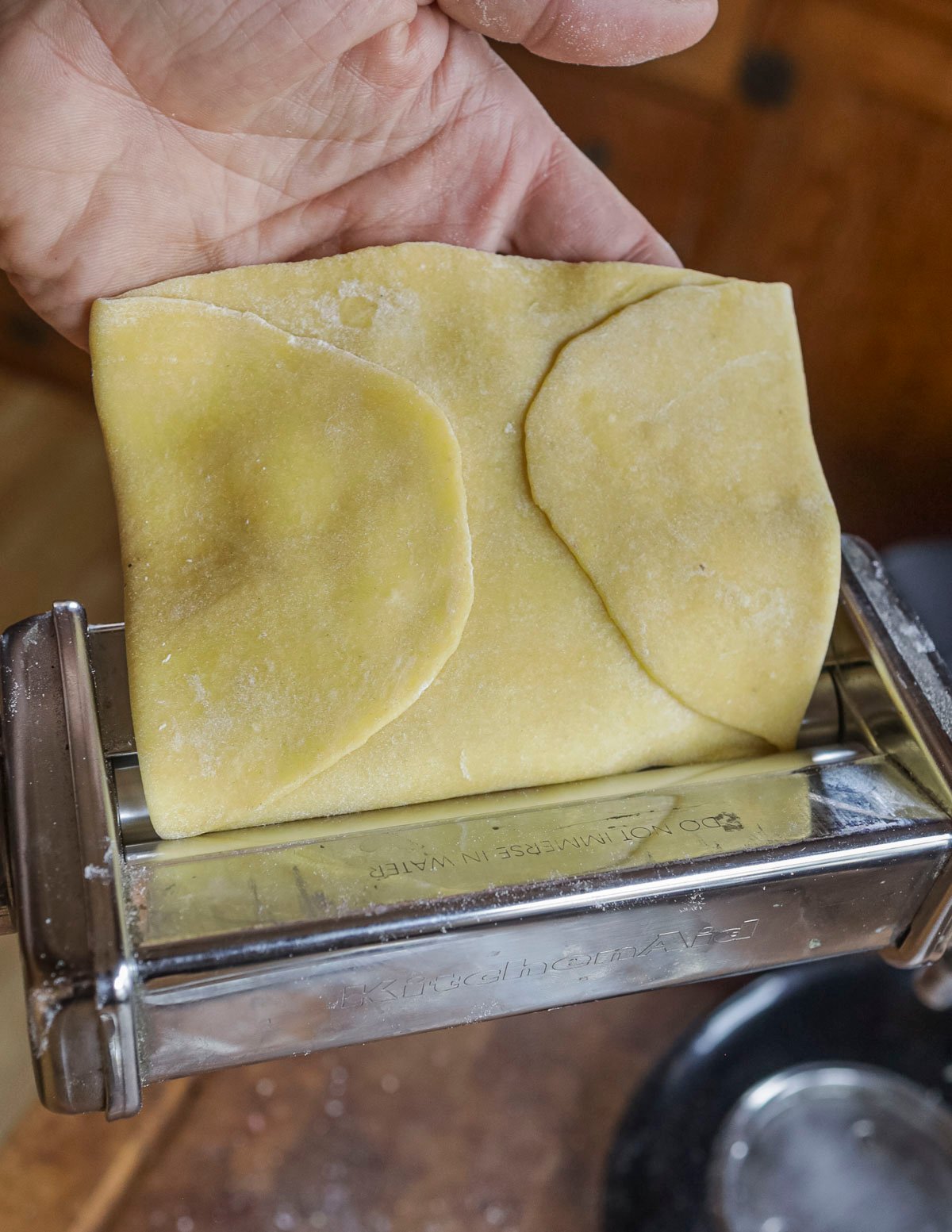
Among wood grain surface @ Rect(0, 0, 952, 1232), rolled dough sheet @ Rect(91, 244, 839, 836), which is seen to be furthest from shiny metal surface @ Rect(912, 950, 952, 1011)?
wood grain surface @ Rect(0, 0, 952, 1232)

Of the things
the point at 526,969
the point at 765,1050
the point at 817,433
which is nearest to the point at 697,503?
the point at 526,969

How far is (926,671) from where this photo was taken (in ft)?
2.01

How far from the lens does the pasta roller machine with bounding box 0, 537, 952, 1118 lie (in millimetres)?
460

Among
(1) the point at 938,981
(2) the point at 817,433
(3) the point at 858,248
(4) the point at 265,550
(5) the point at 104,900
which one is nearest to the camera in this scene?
(5) the point at 104,900

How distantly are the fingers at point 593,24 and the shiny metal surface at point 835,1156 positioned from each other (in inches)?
35.9

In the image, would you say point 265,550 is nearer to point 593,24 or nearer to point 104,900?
point 104,900

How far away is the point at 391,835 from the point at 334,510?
0.63ft

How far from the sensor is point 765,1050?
40.1 inches

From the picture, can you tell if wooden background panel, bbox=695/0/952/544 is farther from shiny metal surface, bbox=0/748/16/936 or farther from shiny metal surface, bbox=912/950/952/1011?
shiny metal surface, bbox=0/748/16/936

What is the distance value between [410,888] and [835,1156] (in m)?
0.70

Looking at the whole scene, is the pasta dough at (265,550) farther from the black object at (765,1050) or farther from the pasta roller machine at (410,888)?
the black object at (765,1050)

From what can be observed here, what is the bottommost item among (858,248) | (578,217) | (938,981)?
(938,981)

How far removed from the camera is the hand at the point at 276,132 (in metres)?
0.68

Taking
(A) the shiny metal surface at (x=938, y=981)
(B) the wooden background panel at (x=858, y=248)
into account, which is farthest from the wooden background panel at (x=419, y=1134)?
(B) the wooden background panel at (x=858, y=248)
